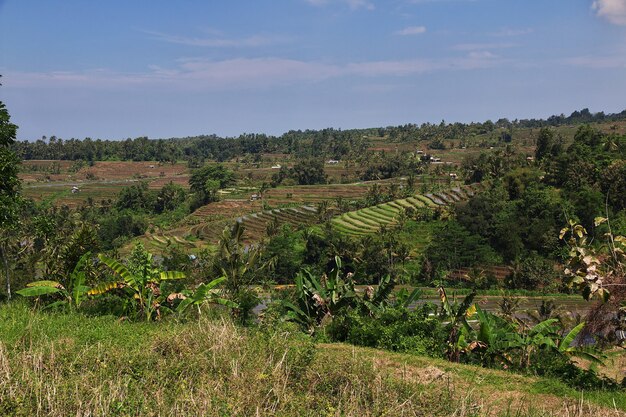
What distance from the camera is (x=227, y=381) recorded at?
16.0 feet

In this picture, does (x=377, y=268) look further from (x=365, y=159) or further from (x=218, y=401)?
(x=365, y=159)

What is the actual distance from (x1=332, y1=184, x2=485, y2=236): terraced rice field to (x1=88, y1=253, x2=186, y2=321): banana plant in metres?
42.6

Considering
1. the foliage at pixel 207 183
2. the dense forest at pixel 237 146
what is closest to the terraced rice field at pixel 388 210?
the foliage at pixel 207 183

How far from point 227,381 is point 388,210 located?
53546 mm

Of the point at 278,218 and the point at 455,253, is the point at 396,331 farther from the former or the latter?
the point at 278,218

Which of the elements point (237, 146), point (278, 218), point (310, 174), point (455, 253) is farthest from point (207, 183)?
point (237, 146)

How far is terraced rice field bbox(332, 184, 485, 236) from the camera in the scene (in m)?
52.6

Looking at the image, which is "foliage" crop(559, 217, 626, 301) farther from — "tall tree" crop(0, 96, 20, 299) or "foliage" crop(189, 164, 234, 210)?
"foliage" crop(189, 164, 234, 210)

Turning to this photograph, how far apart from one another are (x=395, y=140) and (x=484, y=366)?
11570cm

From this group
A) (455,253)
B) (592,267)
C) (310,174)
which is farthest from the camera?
(310,174)

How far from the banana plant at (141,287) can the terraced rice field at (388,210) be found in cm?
4261

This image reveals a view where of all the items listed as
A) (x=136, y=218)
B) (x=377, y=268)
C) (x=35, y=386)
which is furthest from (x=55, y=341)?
(x=136, y=218)

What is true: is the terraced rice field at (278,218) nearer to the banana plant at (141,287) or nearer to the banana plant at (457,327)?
the banana plant at (141,287)

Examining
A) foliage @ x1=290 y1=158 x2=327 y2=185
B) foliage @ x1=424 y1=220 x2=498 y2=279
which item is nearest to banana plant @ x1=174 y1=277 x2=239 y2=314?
foliage @ x1=424 y1=220 x2=498 y2=279
